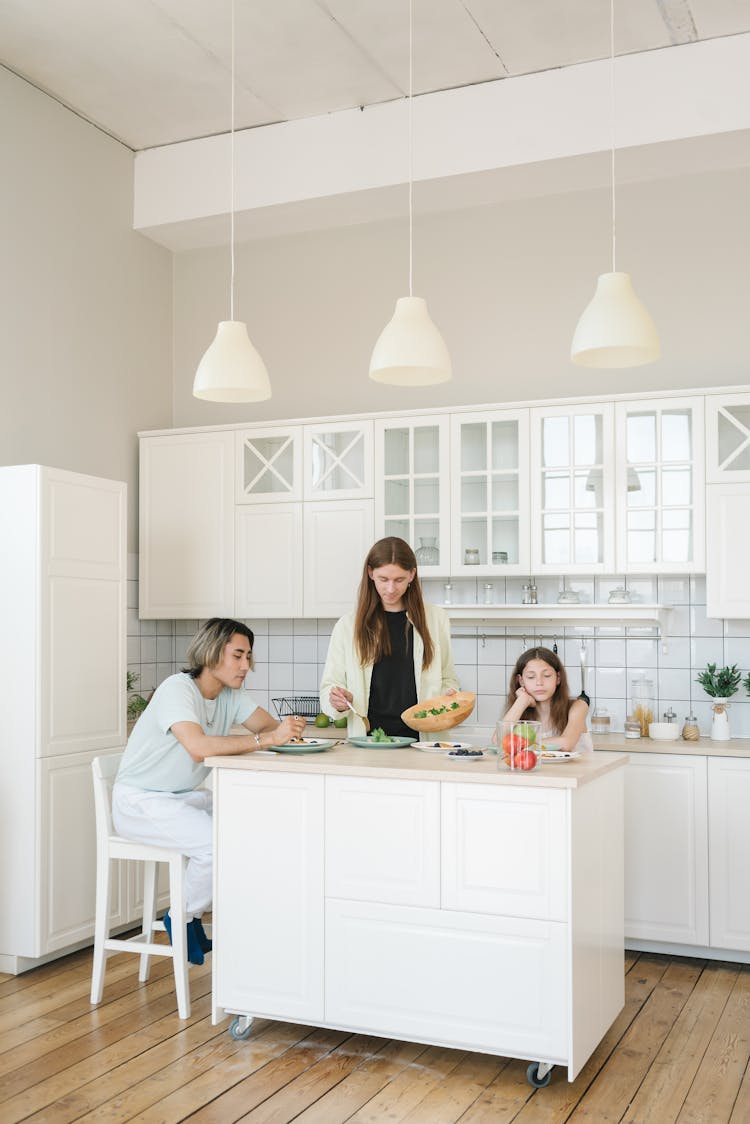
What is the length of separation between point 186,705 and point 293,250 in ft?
9.48

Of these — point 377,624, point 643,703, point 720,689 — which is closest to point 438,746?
point 377,624

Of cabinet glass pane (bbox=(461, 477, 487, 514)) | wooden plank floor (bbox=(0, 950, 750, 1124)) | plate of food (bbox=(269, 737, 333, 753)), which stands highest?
cabinet glass pane (bbox=(461, 477, 487, 514))


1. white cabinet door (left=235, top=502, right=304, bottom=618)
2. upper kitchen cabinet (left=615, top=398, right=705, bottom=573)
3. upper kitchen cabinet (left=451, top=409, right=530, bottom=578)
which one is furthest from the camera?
white cabinet door (left=235, top=502, right=304, bottom=618)

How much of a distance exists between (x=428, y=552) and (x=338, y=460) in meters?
0.61

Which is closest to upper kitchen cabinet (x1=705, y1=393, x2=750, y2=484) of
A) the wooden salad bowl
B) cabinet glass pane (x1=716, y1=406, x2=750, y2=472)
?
cabinet glass pane (x1=716, y1=406, x2=750, y2=472)

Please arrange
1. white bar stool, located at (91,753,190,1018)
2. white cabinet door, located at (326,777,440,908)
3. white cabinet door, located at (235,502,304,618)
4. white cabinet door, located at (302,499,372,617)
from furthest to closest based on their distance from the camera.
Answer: white cabinet door, located at (235,502,304,618) → white cabinet door, located at (302,499,372,617) → white bar stool, located at (91,753,190,1018) → white cabinet door, located at (326,777,440,908)

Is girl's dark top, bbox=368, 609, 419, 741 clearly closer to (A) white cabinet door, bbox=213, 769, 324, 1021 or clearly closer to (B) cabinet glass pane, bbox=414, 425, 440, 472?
(A) white cabinet door, bbox=213, 769, 324, 1021

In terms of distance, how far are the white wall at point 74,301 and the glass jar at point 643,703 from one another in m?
2.53

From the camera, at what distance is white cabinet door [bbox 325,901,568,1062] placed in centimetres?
287

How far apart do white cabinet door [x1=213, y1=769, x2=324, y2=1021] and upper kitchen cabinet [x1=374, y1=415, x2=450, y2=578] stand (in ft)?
5.79

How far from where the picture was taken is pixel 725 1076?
3.02m

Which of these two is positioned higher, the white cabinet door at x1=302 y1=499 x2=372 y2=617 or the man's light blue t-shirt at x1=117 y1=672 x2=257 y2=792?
the white cabinet door at x1=302 y1=499 x2=372 y2=617

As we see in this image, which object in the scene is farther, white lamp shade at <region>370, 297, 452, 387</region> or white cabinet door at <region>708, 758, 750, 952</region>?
white cabinet door at <region>708, 758, 750, 952</region>

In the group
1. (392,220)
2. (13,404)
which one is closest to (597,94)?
(392,220)
